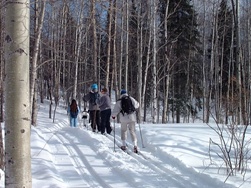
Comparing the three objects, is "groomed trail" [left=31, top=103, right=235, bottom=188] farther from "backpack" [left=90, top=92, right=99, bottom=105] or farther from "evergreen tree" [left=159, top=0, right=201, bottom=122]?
"evergreen tree" [left=159, top=0, right=201, bottom=122]

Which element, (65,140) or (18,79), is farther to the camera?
(65,140)

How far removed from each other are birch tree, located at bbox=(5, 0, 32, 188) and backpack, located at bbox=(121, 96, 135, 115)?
5.55 metres

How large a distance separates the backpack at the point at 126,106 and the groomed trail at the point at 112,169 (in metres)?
1.11

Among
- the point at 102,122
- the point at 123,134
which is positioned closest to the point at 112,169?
the point at 123,134

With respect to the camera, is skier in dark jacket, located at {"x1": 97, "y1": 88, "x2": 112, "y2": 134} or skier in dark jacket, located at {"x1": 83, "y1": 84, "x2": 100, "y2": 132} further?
skier in dark jacket, located at {"x1": 83, "y1": 84, "x2": 100, "y2": 132}

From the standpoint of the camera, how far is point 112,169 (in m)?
6.03

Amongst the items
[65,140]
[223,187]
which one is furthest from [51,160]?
[223,187]

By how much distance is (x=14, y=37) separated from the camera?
9.08ft

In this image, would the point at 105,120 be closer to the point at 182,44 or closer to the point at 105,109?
the point at 105,109

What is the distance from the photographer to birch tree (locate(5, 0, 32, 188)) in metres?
2.75

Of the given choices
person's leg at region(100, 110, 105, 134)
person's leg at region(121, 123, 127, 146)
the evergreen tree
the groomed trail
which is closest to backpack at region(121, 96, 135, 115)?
person's leg at region(121, 123, 127, 146)

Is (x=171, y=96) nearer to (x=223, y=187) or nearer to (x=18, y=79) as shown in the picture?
(x=223, y=187)

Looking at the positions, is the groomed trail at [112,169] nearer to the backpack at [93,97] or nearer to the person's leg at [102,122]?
the person's leg at [102,122]

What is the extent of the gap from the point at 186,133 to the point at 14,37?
7623mm
